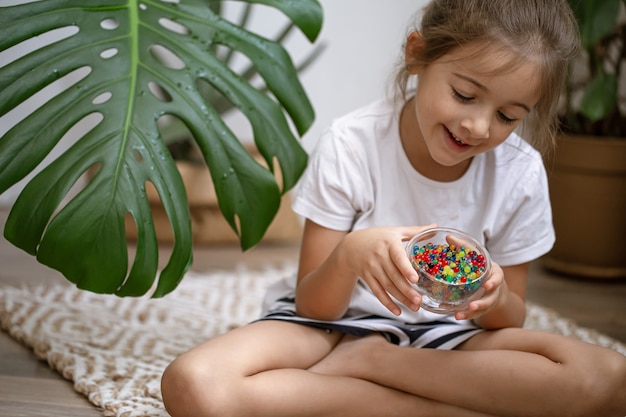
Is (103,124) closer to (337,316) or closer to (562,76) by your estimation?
(337,316)

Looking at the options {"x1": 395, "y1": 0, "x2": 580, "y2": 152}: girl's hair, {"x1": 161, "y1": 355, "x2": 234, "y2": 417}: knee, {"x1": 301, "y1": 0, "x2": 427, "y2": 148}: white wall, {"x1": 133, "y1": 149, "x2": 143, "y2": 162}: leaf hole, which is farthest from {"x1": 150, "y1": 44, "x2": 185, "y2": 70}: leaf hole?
{"x1": 161, "y1": 355, "x2": 234, "y2": 417}: knee

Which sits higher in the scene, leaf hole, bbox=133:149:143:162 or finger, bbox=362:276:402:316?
leaf hole, bbox=133:149:143:162

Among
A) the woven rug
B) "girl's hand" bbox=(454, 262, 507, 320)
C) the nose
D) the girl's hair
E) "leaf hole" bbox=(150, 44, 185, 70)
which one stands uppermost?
the girl's hair

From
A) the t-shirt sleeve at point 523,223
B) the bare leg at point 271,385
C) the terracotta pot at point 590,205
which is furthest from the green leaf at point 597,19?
the bare leg at point 271,385

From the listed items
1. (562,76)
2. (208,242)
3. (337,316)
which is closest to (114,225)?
(337,316)

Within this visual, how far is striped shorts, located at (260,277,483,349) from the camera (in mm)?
1249

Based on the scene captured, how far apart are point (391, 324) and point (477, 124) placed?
13.4 inches

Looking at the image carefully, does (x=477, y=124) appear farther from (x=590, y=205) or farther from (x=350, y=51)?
(x=350, y=51)

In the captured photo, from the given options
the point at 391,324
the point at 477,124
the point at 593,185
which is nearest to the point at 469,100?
the point at 477,124

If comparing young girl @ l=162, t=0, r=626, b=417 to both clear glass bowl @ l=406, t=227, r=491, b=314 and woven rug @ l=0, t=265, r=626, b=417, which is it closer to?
clear glass bowl @ l=406, t=227, r=491, b=314

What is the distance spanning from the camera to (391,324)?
1.26m

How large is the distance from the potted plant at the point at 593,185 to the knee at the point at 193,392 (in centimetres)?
124

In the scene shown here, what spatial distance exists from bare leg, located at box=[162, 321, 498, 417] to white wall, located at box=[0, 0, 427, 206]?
1.40m

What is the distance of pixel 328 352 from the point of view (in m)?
1.27
